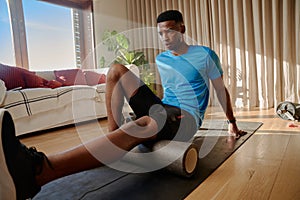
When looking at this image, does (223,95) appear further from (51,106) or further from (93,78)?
(93,78)

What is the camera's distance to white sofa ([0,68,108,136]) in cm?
217

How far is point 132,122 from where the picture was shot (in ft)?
3.65

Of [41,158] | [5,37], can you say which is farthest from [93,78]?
[41,158]

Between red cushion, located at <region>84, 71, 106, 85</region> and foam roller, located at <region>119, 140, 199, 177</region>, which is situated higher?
red cushion, located at <region>84, 71, 106, 85</region>

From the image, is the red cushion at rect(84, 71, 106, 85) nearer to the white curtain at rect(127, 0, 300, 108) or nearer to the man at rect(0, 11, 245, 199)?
the white curtain at rect(127, 0, 300, 108)

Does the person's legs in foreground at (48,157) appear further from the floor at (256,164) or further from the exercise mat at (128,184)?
the floor at (256,164)

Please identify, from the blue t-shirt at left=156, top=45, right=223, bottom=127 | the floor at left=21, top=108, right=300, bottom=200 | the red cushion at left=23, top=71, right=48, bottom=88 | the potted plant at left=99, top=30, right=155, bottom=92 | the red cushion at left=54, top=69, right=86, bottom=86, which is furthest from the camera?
the potted plant at left=99, top=30, right=155, bottom=92

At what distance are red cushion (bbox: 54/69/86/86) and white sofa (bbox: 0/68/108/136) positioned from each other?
134 mm

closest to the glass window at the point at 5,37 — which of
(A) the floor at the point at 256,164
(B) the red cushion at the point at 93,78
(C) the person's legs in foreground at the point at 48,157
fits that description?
(B) the red cushion at the point at 93,78

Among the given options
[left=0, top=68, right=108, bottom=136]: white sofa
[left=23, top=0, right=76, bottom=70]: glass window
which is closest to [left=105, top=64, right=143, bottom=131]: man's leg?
[left=0, top=68, right=108, bottom=136]: white sofa

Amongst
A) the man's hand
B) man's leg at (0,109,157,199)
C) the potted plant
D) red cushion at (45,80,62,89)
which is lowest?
the man's hand

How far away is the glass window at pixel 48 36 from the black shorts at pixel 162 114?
8.20 feet

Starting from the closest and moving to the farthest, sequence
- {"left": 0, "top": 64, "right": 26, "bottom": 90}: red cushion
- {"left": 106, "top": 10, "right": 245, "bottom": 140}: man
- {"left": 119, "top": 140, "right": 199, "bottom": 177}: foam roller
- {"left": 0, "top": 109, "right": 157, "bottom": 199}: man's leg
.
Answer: {"left": 0, "top": 109, "right": 157, "bottom": 199}: man's leg < {"left": 119, "top": 140, "right": 199, "bottom": 177}: foam roller < {"left": 106, "top": 10, "right": 245, "bottom": 140}: man < {"left": 0, "top": 64, "right": 26, "bottom": 90}: red cushion

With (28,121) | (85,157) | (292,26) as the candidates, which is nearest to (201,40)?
(292,26)
